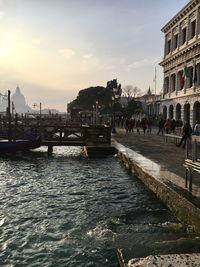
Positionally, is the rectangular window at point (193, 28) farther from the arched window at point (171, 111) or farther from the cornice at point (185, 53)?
the arched window at point (171, 111)

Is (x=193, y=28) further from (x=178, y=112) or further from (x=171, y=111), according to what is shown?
(x=171, y=111)

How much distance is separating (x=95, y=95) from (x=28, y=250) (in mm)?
80035

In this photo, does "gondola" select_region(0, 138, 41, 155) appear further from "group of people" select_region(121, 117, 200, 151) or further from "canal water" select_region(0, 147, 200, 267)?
"group of people" select_region(121, 117, 200, 151)

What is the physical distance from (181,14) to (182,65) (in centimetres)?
529

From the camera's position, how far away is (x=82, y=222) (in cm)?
808

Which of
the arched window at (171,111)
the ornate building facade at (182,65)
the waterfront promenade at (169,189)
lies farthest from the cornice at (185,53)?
the waterfront promenade at (169,189)

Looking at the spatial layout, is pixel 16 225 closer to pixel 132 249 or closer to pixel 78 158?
pixel 132 249

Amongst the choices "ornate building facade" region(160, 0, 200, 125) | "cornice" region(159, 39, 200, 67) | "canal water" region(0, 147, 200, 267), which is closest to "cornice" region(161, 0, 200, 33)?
"ornate building facade" region(160, 0, 200, 125)

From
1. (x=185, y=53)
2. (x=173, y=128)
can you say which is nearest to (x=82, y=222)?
(x=173, y=128)

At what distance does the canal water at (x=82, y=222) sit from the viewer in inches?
243

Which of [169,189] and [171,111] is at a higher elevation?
[171,111]

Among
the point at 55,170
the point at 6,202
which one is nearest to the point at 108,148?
the point at 55,170

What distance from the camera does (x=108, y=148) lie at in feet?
68.1

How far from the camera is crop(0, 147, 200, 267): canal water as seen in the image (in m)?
6.18
